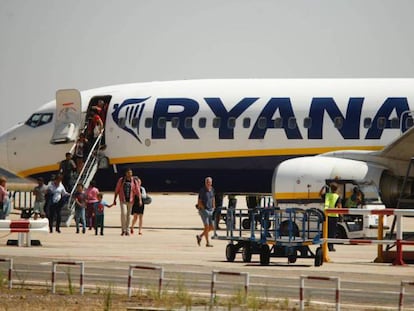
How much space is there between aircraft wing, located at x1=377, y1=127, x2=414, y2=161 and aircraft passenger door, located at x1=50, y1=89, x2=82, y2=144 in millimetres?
10371

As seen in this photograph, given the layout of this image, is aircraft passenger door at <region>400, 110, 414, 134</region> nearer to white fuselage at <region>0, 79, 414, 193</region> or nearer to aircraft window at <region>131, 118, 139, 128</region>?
white fuselage at <region>0, 79, 414, 193</region>

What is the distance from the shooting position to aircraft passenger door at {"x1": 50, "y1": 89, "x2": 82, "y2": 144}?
4212 centimetres

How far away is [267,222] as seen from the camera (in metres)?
26.6

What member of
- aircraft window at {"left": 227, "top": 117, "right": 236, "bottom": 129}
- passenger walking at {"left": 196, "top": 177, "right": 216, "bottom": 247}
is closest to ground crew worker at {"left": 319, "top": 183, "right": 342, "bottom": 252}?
passenger walking at {"left": 196, "top": 177, "right": 216, "bottom": 247}

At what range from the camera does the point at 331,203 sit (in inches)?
1248

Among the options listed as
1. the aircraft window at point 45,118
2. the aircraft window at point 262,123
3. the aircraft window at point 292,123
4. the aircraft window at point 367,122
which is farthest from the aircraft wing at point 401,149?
the aircraft window at point 45,118

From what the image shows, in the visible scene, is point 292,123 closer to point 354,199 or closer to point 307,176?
point 307,176

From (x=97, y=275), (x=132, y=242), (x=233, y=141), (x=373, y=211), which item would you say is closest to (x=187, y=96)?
(x=233, y=141)

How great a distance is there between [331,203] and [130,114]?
457 inches

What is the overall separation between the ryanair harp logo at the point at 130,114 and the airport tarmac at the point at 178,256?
472 centimetres

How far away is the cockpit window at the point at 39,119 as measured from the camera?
142 feet

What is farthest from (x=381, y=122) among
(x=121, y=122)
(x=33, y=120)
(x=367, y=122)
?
(x=33, y=120)

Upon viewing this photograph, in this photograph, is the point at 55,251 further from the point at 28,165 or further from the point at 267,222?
the point at 28,165

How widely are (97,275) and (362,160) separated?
16583 millimetres
